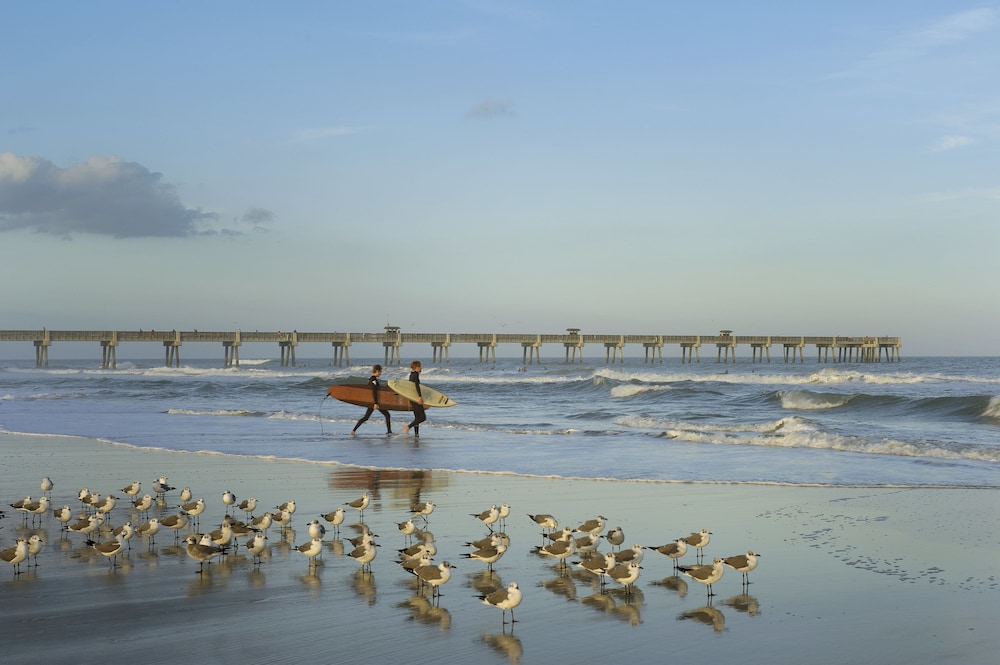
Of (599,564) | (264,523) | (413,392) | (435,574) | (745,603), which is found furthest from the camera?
(413,392)

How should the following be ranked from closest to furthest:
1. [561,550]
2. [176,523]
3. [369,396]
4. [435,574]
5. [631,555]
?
[435,574], [631,555], [561,550], [176,523], [369,396]

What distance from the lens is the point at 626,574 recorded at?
6.99 m

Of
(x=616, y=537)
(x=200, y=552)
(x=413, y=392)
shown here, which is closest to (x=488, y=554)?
(x=616, y=537)

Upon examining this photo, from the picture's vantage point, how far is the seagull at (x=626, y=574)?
22.9 feet

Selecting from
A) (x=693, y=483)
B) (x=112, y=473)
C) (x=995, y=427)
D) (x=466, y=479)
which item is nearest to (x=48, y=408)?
(x=112, y=473)

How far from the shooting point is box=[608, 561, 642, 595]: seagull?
22.9ft

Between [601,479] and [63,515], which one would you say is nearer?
[63,515]

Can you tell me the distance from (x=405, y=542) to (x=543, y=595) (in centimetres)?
225

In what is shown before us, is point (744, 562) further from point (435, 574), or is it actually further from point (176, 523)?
point (176, 523)

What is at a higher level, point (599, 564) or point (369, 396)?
point (369, 396)

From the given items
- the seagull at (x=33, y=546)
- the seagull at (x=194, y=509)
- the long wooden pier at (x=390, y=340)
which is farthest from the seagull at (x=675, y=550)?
the long wooden pier at (x=390, y=340)

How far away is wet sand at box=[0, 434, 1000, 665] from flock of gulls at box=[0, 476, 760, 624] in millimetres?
114

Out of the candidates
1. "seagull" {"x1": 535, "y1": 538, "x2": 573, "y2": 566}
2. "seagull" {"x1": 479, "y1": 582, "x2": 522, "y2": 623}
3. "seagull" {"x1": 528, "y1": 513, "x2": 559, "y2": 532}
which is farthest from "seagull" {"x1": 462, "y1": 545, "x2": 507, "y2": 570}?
"seagull" {"x1": 528, "y1": 513, "x2": 559, "y2": 532}

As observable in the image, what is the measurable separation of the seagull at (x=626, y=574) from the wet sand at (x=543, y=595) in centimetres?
9
